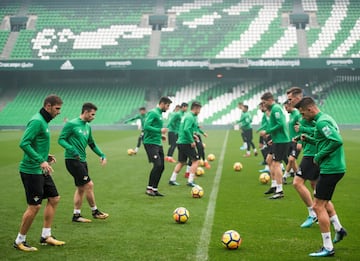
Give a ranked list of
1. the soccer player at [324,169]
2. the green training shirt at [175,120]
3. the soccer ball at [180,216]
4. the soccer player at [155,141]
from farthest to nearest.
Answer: the green training shirt at [175,120], the soccer player at [155,141], the soccer ball at [180,216], the soccer player at [324,169]

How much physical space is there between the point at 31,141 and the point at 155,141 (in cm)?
541

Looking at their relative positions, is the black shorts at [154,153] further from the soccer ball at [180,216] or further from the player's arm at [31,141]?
the player's arm at [31,141]

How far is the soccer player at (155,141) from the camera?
12047 millimetres

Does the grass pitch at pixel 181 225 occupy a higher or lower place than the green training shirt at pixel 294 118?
lower

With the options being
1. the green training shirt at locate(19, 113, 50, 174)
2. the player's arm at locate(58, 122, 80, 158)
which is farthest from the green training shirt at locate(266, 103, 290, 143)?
the green training shirt at locate(19, 113, 50, 174)

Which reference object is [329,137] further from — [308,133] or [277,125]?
[277,125]

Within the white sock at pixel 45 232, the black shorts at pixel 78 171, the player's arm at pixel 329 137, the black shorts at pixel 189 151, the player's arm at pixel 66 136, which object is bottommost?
the white sock at pixel 45 232

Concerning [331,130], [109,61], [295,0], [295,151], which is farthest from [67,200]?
[295,0]

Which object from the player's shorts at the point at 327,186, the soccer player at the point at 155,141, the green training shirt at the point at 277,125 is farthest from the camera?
the soccer player at the point at 155,141

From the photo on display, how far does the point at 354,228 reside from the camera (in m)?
8.48

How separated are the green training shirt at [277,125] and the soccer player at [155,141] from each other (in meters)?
2.53

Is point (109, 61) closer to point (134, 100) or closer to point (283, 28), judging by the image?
point (134, 100)

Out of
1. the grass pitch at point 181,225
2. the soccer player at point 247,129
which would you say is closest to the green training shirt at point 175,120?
the grass pitch at point 181,225

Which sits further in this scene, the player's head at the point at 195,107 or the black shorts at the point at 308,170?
the player's head at the point at 195,107
